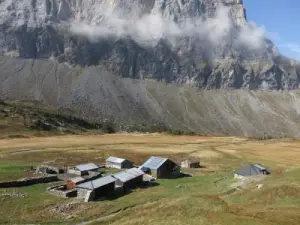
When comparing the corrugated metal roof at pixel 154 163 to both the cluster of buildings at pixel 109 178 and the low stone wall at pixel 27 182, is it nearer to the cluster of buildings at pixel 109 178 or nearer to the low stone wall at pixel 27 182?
the cluster of buildings at pixel 109 178

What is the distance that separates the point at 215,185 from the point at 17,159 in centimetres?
4893

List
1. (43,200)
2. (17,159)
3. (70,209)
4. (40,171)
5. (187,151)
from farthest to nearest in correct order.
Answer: (187,151)
(17,159)
(40,171)
(43,200)
(70,209)

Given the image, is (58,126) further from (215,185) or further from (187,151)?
(215,185)

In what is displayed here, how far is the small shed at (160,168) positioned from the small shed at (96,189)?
1859 centimetres

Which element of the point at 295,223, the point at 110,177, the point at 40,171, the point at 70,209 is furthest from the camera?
the point at 40,171

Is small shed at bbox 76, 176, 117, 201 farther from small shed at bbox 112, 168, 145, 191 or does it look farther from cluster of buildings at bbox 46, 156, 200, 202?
small shed at bbox 112, 168, 145, 191

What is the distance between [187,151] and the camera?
131 m

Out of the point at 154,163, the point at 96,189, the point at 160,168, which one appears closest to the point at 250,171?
the point at 160,168

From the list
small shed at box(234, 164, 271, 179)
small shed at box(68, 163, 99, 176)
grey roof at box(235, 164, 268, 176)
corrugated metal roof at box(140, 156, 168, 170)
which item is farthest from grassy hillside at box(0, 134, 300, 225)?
A: small shed at box(68, 163, 99, 176)

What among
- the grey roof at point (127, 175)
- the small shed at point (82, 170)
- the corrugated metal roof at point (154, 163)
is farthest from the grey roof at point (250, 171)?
the small shed at point (82, 170)

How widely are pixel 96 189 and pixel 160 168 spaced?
24589mm

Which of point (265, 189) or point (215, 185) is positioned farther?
point (215, 185)

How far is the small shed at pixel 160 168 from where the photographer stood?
83869 mm

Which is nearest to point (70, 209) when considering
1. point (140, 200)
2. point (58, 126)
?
point (140, 200)
